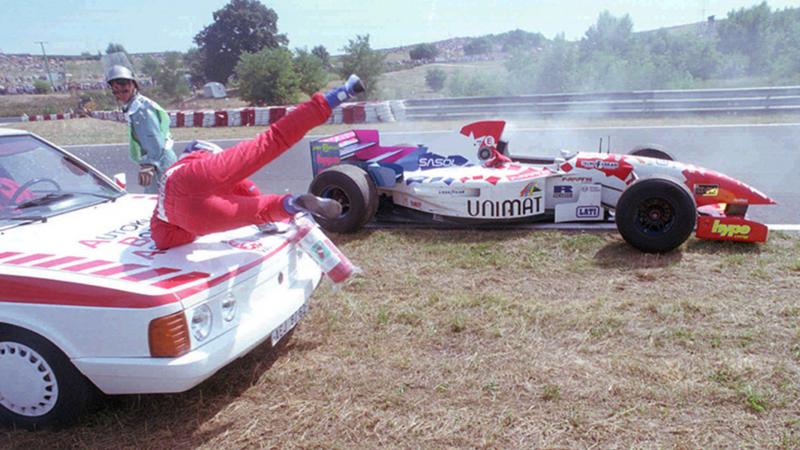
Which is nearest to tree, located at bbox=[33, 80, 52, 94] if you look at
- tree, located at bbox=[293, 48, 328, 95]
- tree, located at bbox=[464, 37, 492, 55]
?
tree, located at bbox=[293, 48, 328, 95]

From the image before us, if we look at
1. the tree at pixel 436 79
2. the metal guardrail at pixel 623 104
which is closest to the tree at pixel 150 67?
the tree at pixel 436 79

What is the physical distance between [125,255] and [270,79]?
19711mm

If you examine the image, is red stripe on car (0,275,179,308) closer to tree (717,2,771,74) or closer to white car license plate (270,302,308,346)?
white car license plate (270,302,308,346)

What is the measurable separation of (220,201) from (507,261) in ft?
9.15

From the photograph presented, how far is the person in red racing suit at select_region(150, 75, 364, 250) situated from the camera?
315 cm

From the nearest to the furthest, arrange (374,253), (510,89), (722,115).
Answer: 1. (374,253)
2. (722,115)
3. (510,89)

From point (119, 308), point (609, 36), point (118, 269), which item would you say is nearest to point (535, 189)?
point (118, 269)

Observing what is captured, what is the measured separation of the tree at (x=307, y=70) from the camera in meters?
23.6

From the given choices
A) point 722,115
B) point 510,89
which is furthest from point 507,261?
point 510,89

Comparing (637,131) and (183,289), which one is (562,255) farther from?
(637,131)

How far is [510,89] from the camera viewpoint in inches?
754

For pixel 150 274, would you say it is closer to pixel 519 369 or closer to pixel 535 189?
pixel 519 369

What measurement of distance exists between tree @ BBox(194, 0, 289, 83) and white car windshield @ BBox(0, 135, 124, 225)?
3860 cm

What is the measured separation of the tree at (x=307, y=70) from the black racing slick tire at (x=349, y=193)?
17872mm
